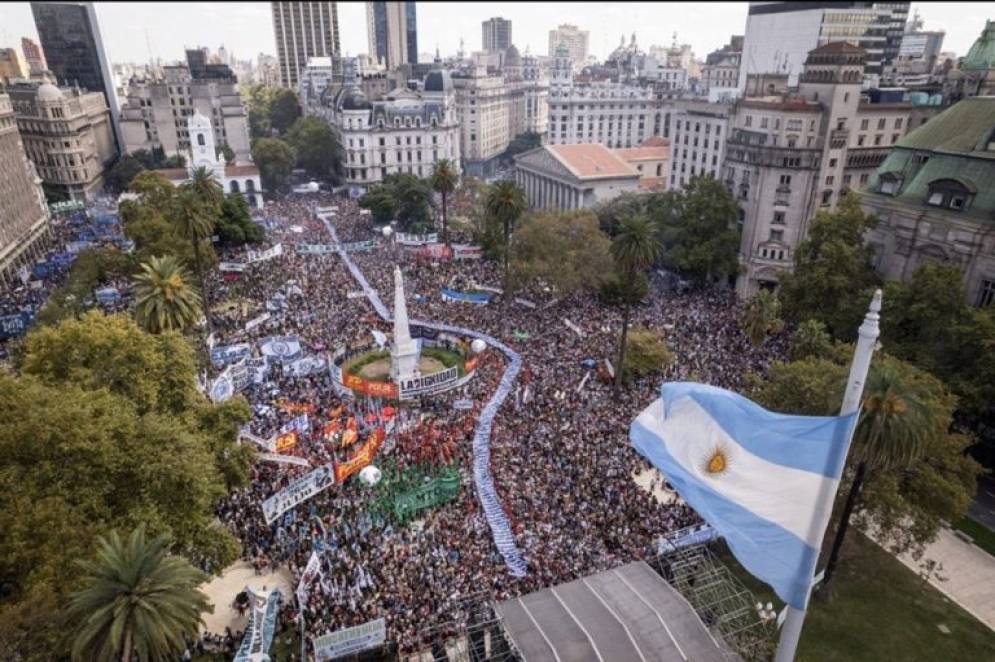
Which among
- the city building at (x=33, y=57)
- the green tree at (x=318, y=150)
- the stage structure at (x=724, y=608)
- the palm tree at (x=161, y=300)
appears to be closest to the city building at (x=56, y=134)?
the city building at (x=33, y=57)

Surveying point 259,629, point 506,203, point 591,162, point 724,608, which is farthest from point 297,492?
point 591,162

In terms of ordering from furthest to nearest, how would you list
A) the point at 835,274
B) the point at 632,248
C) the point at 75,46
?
the point at 75,46 < the point at 835,274 < the point at 632,248

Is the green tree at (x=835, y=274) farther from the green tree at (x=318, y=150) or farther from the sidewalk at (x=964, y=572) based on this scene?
the green tree at (x=318, y=150)

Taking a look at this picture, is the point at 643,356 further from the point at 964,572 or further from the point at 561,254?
the point at 964,572

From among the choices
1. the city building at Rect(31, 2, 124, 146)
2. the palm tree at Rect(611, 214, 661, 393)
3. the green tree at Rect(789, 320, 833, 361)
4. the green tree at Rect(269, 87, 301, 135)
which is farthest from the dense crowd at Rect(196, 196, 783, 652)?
the green tree at Rect(269, 87, 301, 135)

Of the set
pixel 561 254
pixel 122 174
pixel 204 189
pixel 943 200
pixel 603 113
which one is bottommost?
pixel 122 174
